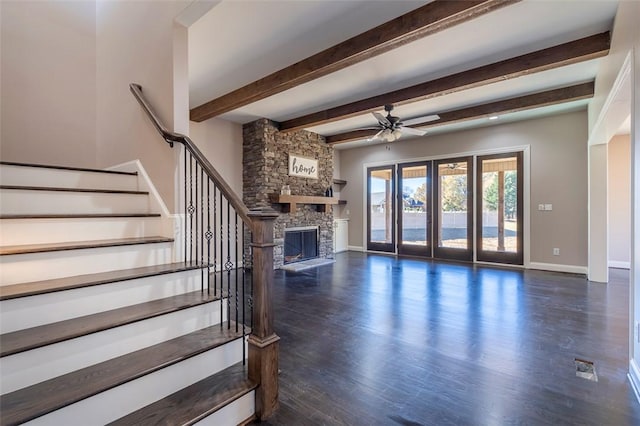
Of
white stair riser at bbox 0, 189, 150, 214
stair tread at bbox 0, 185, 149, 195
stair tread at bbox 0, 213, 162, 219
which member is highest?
stair tread at bbox 0, 185, 149, 195

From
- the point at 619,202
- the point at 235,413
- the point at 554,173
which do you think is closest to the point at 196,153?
the point at 235,413

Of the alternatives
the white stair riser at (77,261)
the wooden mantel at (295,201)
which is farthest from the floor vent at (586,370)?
the wooden mantel at (295,201)

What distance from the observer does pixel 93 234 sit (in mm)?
2262

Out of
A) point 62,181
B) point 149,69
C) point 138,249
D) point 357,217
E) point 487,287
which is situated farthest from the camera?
point 357,217

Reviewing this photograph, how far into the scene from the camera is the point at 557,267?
5.89 metres

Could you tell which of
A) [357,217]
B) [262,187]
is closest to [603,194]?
[357,217]

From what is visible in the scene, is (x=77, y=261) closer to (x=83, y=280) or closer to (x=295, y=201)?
(x=83, y=280)

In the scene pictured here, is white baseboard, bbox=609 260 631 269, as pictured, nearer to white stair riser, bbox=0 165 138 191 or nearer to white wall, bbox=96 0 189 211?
white wall, bbox=96 0 189 211

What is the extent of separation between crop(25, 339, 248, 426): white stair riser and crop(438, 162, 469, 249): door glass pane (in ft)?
20.6

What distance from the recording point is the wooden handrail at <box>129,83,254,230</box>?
1.94 meters

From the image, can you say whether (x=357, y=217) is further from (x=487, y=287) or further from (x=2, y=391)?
(x=2, y=391)

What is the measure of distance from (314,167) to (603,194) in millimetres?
5295

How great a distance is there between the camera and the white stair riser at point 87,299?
1538 millimetres

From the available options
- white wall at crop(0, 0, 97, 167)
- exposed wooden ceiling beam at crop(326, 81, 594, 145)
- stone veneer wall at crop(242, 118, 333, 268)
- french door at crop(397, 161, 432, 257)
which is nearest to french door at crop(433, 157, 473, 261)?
french door at crop(397, 161, 432, 257)
